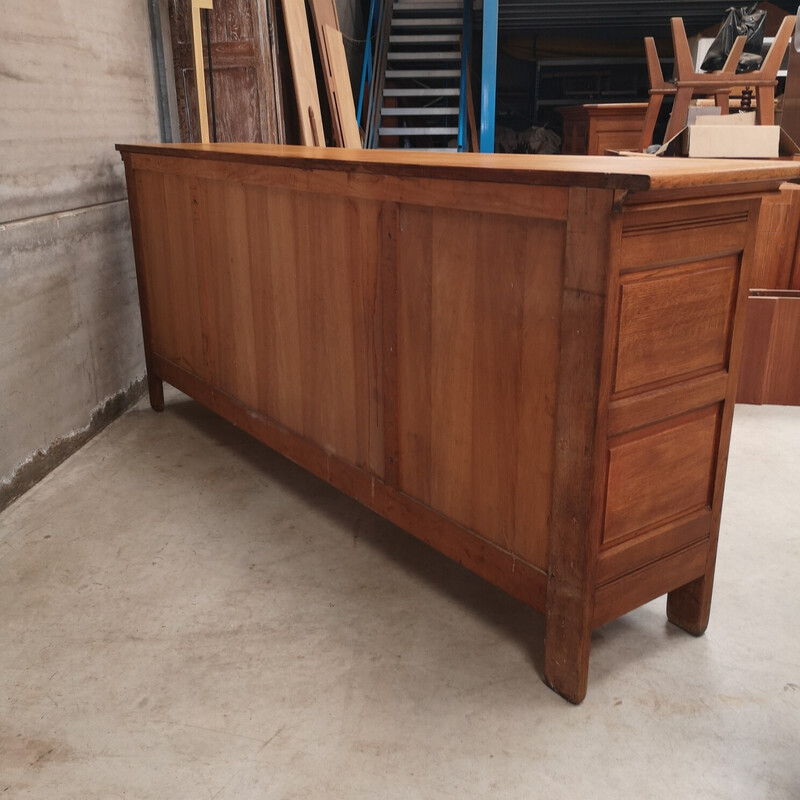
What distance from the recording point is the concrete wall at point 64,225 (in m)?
2.83

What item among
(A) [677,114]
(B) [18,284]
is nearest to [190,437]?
(B) [18,284]

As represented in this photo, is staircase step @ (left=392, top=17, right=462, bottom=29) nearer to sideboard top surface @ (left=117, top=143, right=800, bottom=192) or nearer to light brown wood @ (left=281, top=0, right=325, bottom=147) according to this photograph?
light brown wood @ (left=281, top=0, right=325, bottom=147)

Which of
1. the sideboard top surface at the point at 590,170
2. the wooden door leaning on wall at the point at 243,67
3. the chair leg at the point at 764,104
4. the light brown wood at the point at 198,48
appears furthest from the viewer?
the chair leg at the point at 764,104

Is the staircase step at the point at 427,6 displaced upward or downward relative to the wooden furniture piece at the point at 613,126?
upward

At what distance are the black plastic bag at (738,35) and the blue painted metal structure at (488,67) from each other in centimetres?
229

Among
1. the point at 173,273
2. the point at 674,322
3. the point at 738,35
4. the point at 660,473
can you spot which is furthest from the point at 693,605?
the point at 738,35

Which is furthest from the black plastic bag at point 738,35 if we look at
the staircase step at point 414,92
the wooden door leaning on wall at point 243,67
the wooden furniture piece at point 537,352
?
the wooden furniture piece at point 537,352

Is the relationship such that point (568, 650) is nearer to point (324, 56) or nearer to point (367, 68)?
point (324, 56)

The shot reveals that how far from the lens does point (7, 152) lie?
2785 mm

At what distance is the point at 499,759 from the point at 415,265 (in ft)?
3.54

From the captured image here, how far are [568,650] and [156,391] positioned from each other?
244 cm

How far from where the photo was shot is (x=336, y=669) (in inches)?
74.9

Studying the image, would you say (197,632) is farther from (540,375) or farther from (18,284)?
(18,284)

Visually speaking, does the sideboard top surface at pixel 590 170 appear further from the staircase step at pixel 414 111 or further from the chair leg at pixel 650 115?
the staircase step at pixel 414 111
